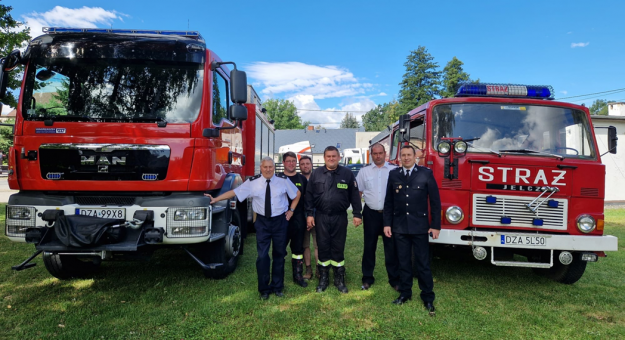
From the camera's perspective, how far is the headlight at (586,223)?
4270mm

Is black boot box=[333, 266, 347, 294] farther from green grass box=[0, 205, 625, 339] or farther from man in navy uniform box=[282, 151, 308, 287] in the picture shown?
man in navy uniform box=[282, 151, 308, 287]

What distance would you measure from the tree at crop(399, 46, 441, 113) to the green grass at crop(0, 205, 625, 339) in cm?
3996

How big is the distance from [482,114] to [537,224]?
4.72ft

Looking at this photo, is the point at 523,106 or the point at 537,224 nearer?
the point at 537,224

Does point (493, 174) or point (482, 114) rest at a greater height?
point (482, 114)

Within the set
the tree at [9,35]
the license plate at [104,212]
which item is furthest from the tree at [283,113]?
the license plate at [104,212]

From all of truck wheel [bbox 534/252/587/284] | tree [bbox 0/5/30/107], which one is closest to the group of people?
truck wheel [bbox 534/252/587/284]

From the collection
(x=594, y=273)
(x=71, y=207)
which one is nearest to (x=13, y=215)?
(x=71, y=207)

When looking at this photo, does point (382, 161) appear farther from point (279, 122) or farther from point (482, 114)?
point (279, 122)

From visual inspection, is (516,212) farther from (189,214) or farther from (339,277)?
(189,214)

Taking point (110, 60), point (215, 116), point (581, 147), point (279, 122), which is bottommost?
point (581, 147)

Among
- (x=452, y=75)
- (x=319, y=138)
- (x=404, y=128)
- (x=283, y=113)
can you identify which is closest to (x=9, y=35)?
(x=404, y=128)

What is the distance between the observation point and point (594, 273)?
18.0ft

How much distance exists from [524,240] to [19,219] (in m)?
5.26
